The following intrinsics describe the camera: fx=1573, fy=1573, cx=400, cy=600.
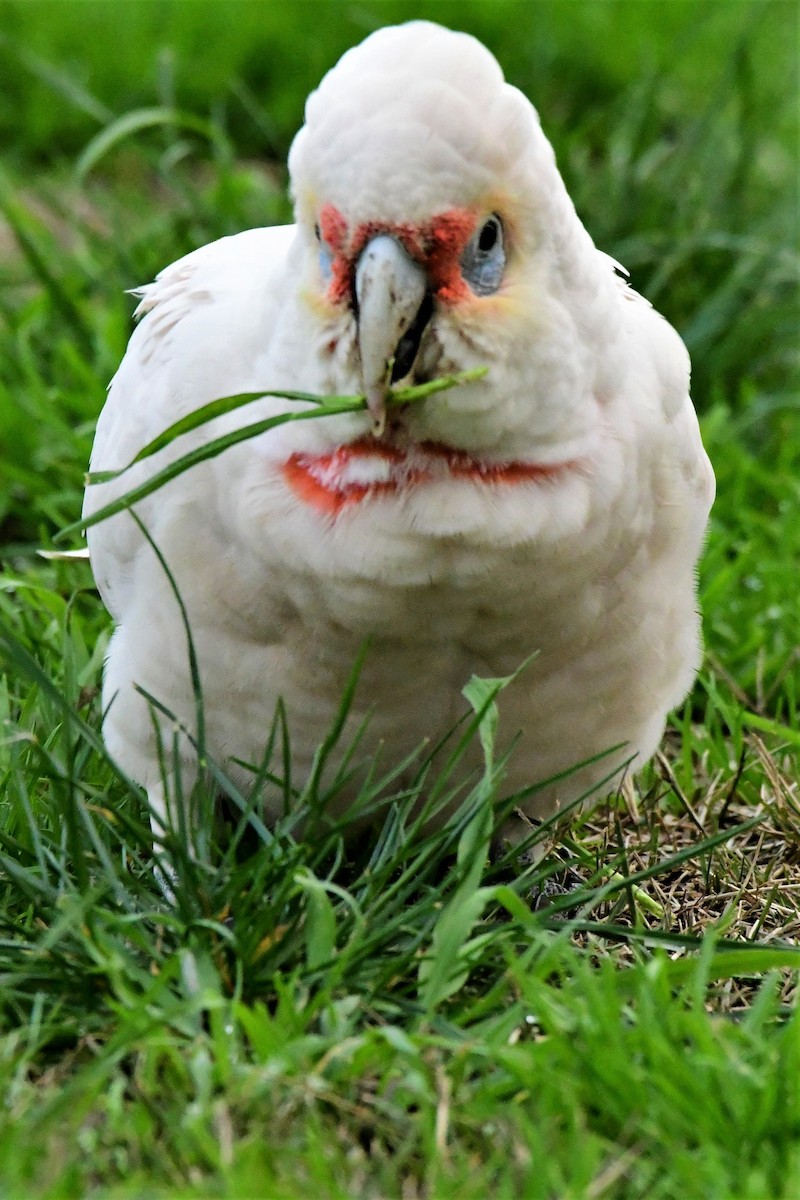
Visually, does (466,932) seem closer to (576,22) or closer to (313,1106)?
(313,1106)

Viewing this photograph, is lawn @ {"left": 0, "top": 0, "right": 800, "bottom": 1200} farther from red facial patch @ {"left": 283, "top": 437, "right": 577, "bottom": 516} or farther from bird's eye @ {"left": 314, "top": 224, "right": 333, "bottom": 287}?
bird's eye @ {"left": 314, "top": 224, "right": 333, "bottom": 287}

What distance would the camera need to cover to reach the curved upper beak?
5.96 feet

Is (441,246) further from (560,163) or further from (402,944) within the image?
(560,163)

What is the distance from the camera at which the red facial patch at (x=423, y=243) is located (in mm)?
1817

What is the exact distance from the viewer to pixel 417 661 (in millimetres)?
2137

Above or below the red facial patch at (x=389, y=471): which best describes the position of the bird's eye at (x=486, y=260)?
above

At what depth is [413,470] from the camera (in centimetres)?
199

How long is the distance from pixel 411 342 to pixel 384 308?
82 millimetres

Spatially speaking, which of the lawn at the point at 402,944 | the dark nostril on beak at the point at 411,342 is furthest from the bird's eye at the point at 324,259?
the lawn at the point at 402,944

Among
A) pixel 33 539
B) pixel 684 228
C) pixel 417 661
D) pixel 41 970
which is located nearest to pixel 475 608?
pixel 417 661

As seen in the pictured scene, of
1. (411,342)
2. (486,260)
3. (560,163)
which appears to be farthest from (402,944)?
(560,163)

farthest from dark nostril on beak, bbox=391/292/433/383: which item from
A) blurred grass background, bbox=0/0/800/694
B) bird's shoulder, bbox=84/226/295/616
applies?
blurred grass background, bbox=0/0/800/694

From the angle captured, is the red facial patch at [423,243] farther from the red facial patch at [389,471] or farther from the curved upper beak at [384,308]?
the red facial patch at [389,471]

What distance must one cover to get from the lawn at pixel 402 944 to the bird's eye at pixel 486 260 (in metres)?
0.53
